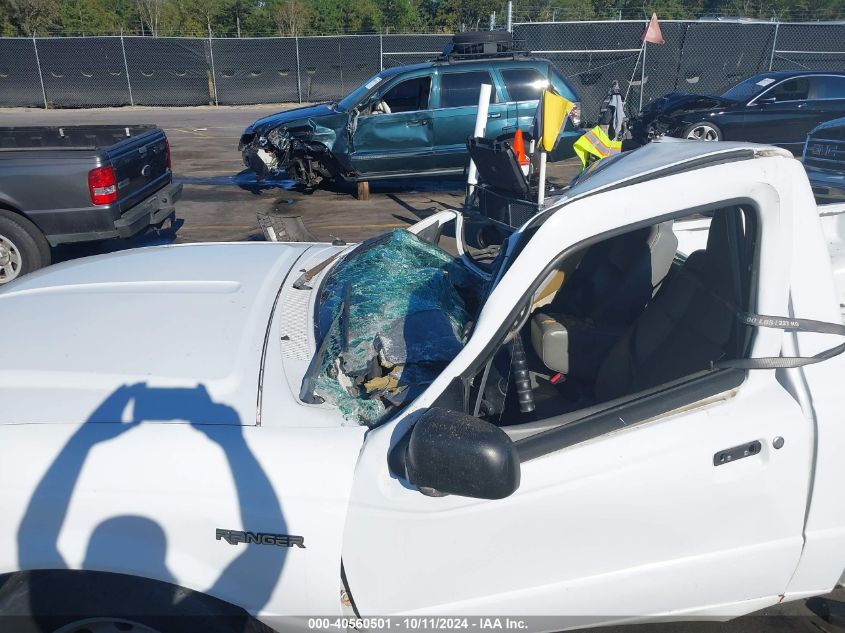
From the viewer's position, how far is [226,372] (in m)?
2.04

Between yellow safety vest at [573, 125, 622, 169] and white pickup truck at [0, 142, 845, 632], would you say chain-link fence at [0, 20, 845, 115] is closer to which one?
yellow safety vest at [573, 125, 622, 169]

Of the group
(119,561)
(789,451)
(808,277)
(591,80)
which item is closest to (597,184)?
(808,277)

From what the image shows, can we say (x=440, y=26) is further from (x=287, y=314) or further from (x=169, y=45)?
(x=287, y=314)

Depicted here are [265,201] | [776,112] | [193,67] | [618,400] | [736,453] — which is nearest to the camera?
[736,453]

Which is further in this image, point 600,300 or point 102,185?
point 102,185

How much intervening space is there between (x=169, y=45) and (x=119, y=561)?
84.9 feet

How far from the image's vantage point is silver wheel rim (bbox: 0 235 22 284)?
656 centimetres

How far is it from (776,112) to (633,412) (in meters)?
13.2

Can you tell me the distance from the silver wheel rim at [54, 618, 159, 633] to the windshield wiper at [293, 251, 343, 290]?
50.5 inches

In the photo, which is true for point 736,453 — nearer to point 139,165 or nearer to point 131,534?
point 131,534

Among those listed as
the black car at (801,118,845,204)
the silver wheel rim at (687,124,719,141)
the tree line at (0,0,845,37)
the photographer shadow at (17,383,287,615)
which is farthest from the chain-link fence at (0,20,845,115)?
the photographer shadow at (17,383,287,615)

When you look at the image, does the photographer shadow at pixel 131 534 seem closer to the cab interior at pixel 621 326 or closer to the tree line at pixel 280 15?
the cab interior at pixel 621 326

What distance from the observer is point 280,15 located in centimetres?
3412

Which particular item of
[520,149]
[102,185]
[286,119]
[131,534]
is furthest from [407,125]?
[131,534]
